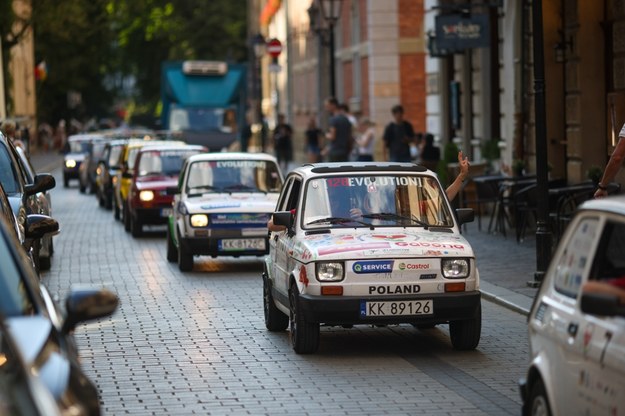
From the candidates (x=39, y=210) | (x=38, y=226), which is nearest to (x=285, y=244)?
(x=38, y=226)

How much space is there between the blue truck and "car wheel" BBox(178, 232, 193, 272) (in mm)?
28409

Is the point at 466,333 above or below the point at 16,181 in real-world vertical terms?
below

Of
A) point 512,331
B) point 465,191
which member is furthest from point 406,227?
point 465,191

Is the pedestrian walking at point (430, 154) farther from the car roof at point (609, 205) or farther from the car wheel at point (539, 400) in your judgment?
the car roof at point (609, 205)

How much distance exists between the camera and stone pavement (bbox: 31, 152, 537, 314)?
1582 cm

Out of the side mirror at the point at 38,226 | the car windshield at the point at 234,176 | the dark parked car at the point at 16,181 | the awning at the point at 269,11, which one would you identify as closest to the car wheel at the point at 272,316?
the side mirror at the point at 38,226

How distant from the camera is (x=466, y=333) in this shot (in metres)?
12.3

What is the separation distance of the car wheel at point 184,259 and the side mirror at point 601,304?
1356 cm

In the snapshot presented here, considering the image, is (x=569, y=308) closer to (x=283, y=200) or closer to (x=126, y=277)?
(x=283, y=200)

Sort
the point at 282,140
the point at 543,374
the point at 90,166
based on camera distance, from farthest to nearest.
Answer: the point at 282,140 → the point at 90,166 → the point at 543,374

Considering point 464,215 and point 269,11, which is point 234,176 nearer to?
point 464,215

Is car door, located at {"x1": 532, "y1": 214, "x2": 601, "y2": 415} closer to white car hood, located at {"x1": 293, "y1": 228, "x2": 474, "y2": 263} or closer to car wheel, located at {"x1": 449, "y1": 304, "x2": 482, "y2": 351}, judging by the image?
white car hood, located at {"x1": 293, "y1": 228, "x2": 474, "y2": 263}

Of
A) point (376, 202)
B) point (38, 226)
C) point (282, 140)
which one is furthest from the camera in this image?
point (282, 140)

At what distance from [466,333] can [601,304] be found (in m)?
5.79
